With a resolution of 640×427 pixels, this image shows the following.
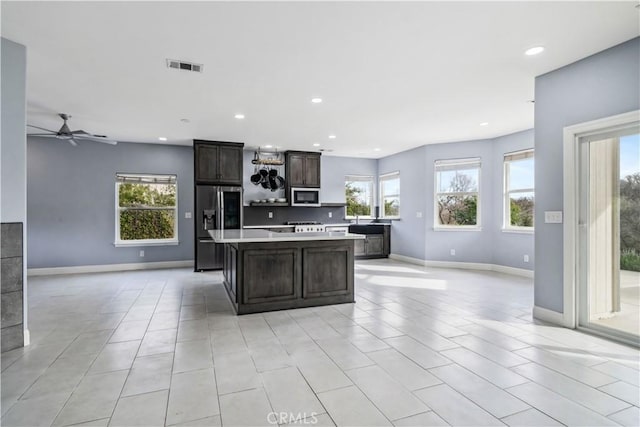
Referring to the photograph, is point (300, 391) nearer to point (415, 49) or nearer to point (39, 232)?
point (415, 49)

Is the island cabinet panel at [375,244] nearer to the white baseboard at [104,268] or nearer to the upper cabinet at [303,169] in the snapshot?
the upper cabinet at [303,169]

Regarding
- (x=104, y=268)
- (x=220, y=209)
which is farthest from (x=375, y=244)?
(x=104, y=268)

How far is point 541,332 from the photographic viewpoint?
3.08m

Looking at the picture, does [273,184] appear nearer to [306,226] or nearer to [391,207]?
[306,226]

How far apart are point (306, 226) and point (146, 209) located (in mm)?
3404

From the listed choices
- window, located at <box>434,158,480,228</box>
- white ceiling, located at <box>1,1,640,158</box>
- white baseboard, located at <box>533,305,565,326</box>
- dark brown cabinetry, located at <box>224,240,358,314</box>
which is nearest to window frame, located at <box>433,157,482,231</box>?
window, located at <box>434,158,480,228</box>

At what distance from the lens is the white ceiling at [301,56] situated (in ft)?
7.63

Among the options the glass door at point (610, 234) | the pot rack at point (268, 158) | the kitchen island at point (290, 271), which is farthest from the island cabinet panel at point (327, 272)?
the pot rack at point (268, 158)

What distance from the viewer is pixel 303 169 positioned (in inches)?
298

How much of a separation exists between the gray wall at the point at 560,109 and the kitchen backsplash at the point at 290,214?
5.16 m

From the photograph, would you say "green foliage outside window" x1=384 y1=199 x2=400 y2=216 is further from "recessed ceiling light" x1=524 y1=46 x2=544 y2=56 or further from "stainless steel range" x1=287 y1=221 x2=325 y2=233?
"recessed ceiling light" x1=524 y1=46 x2=544 y2=56

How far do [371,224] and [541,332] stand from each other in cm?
513

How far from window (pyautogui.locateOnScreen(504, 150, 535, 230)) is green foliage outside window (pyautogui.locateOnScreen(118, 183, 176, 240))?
6691 millimetres

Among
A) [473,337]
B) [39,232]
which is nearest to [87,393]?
[473,337]
